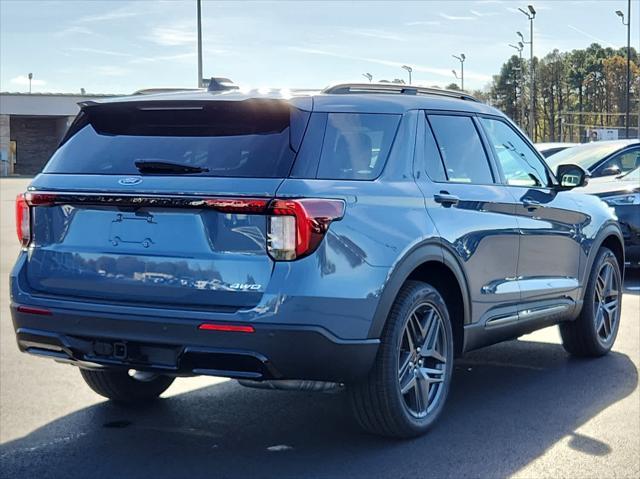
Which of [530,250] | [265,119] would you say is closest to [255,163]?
[265,119]

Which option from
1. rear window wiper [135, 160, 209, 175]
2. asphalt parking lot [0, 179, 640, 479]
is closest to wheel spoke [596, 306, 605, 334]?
asphalt parking lot [0, 179, 640, 479]

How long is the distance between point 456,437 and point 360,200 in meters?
1.47

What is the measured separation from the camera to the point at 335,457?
4711mm

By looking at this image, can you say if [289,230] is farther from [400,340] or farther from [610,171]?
[610,171]

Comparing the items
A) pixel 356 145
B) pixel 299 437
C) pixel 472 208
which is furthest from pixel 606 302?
pixel 356 145

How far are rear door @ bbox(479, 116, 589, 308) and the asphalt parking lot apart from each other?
2.24ft

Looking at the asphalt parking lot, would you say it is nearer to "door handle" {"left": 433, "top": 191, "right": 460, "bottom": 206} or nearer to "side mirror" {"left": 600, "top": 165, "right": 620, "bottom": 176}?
"door handle" {"left": 433, "top": 191, "right": 460, "bottom": 206}

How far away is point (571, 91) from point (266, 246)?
122675mm

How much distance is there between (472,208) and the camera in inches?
215

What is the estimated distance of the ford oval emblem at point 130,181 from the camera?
4449 millimetres

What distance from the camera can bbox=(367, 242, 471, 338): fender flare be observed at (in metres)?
4.50

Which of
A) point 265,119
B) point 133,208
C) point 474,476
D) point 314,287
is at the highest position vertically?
point 265,119

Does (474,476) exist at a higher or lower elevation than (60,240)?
lower

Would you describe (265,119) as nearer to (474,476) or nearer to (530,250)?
(474,476)
